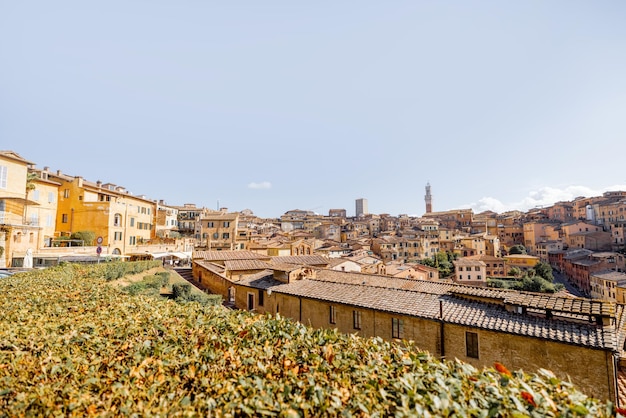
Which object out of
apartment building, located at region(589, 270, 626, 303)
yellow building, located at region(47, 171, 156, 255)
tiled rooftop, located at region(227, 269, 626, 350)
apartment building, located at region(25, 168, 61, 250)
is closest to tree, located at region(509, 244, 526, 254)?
apartment building, located at region(589, 270, 626, 303)

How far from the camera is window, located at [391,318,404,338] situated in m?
15.1

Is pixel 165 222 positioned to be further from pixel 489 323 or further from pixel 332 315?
pixel 489 323

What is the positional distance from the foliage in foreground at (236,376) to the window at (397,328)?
1140 cm

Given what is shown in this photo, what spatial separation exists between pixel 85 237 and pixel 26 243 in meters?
6.13

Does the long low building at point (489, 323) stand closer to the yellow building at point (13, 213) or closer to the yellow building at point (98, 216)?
the yellow building at point (13, 213)

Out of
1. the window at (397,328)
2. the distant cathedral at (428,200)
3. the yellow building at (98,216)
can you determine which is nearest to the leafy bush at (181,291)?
the window at (397,328)

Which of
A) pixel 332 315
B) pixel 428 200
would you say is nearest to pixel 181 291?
pixel 332 315

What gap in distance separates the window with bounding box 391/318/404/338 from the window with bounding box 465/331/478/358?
292cm

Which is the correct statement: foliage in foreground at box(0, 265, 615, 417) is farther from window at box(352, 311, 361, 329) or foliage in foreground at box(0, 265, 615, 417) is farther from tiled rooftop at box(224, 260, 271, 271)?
tiled rooftop at box(224, 260, 271, 271)

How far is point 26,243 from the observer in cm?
2666

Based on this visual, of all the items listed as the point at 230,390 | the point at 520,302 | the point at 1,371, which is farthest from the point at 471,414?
the point at 520,302

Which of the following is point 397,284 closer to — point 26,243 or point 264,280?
point 264,280

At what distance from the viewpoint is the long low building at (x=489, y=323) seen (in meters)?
11.0

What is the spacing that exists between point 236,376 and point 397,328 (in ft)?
43.7
